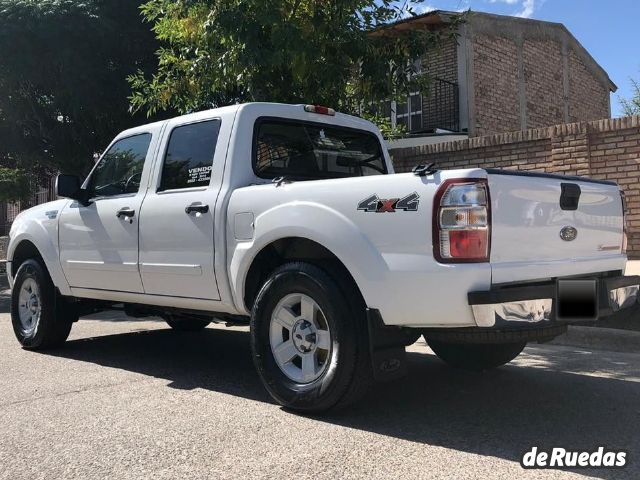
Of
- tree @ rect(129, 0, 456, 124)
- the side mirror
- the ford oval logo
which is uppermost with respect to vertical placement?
tree @ rect(129, 0, 456, 124)

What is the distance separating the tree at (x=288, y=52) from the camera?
22.0 ft

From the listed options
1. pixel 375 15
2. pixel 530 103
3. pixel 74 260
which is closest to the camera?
pixel 74 260

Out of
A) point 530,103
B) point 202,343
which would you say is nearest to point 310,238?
point 202,343

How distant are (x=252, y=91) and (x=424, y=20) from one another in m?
7.86

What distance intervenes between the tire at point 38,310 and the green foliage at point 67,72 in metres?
7.65

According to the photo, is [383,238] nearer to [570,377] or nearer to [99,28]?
[570,377]

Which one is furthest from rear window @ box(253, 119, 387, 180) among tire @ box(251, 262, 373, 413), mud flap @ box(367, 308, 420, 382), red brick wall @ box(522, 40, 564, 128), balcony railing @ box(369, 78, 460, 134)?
red brick wall @ box(522, 40, 564, 128)

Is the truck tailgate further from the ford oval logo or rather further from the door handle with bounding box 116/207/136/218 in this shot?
the door handle with bounding box 116/207/136/218

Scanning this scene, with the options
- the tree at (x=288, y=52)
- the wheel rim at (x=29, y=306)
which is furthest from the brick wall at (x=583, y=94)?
the wheel rim at (x=29, y=306)

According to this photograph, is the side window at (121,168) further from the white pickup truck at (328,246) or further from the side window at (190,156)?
the side window at (190,156)

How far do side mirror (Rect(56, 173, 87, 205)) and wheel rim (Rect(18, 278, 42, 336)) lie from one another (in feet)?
3.78

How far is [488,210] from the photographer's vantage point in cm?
326

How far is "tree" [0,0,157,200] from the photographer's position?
1262cm

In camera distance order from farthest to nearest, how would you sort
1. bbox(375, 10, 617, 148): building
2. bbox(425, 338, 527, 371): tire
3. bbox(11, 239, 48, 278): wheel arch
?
bbox(375, 10, 617, 148): building < bbox(11, 239, 48, 278): wheel arch < bbox(425, 338, 527, 371): tire
